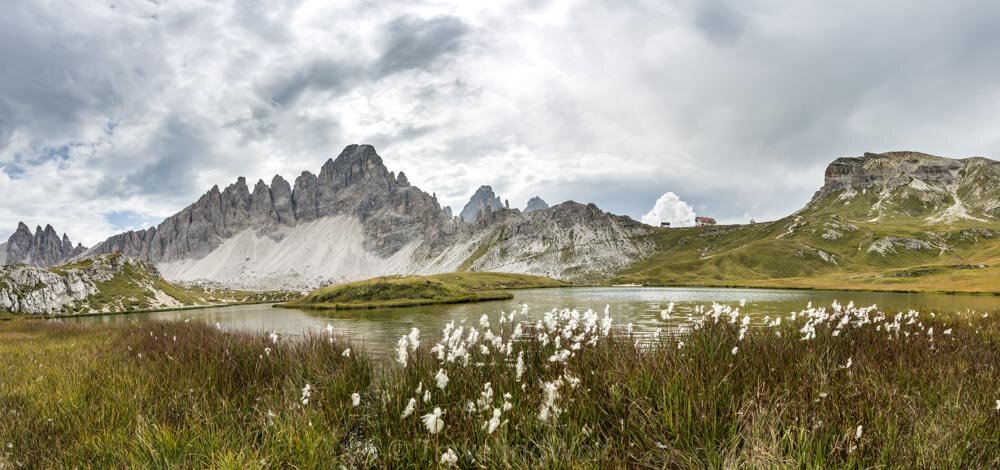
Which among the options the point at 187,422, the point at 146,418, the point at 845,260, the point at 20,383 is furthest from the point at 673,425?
the point at 845,260

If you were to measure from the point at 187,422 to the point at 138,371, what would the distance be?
5823 millimetres

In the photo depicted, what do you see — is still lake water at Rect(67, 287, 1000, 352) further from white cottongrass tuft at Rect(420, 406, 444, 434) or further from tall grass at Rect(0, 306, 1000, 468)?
white cottongrass tuft at Rect(420, 406, 444, 434)

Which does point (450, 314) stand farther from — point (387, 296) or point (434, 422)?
point (434, 422)

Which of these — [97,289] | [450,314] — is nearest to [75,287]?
[97,289]

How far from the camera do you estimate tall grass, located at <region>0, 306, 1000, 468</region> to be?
5.35 meters

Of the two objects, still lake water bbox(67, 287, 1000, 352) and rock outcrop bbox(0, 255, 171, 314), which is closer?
still lake water bbox(67, 287, 1000, 352)

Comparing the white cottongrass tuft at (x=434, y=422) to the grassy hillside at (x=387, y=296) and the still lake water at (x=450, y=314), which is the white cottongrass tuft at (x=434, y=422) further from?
the grassy hillside at (x=387, y=296)

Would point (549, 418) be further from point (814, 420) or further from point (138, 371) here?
point (138, 371)

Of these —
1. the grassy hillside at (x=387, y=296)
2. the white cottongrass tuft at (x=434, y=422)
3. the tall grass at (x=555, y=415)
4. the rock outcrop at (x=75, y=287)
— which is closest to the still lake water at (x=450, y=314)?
the grassy hillside at (x=387, y=296)

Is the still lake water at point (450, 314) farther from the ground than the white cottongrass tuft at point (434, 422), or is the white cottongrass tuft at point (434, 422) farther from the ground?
the white cottongrass tuft at point (434, 422)

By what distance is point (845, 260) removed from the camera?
614ft

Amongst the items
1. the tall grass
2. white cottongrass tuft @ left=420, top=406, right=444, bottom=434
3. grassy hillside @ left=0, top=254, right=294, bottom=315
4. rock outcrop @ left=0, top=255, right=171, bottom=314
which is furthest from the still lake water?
grassy hillside @ left=0, top=254, right=294, bottom=315

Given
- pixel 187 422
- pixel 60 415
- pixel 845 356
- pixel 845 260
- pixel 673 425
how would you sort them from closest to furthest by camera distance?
pixel 673 425 → pixel 187 422 → pixel 60 415 → pixel 845 356 → pixel 845 260

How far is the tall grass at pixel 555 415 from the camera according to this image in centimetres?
535
